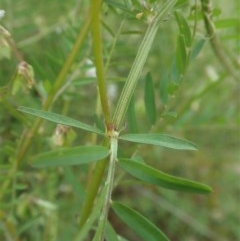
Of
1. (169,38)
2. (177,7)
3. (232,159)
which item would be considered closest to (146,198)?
(232,159)

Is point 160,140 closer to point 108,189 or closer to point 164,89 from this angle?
point 108,189

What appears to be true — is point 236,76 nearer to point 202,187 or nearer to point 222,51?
point 222,51

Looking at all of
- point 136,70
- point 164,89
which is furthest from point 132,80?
point 164,89

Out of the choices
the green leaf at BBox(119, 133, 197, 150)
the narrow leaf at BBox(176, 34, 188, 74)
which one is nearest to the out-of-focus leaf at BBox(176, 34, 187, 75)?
the narrow leaf at BBox(176, 34, 188, 74)

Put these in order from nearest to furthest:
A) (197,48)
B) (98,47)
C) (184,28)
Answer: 1. (98,47)
2. (184,28)
3. (197,48)

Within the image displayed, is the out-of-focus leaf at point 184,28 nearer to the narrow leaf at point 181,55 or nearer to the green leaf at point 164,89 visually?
the narrow leaf at point 181,55

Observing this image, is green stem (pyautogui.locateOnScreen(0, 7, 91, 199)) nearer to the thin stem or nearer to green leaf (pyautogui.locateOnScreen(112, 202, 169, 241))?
the thin stem

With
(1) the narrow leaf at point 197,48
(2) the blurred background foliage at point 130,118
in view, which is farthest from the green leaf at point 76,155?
(1) the narrow leaf at point 197,48
